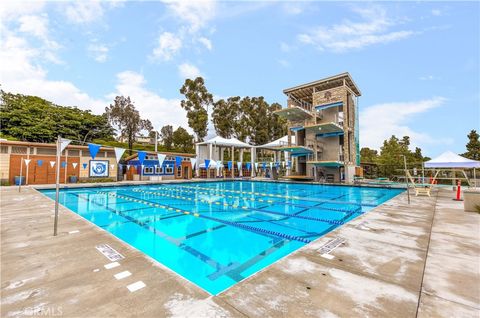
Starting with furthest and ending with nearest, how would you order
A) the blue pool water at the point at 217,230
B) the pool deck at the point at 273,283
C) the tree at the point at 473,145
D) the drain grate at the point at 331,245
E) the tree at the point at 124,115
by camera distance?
the tree at the point at 124,115 → the tree at the point at 473,145 → the blue pool water at the point at 217,230 → the drain grate at the point at 331,245 → the pool deck at the point at 273,283

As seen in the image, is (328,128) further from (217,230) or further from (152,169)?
(152,169)

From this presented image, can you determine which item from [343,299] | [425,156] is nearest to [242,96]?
[425,156]

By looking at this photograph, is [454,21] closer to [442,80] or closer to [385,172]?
[442,80]

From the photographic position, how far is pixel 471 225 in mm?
5258

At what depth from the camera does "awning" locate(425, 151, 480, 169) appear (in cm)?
1024

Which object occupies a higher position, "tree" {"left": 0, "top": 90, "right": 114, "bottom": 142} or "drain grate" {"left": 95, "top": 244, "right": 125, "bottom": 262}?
"tree" {"left": 0, "top": 90, "right": 114, "bottom": 142}

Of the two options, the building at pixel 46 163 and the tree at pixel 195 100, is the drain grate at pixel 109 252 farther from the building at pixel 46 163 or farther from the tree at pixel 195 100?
the tree at pixel 195 100

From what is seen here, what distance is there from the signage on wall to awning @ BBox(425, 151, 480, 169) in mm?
26677

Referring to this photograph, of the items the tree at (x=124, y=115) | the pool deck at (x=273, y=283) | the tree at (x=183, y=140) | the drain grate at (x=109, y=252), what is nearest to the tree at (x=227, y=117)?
the tree at (x=183, y=140)

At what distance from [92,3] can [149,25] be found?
367 cm

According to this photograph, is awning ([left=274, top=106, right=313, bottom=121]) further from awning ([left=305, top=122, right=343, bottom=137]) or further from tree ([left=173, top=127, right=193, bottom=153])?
tree ([left=173, top=127, right=193, bottom=153])

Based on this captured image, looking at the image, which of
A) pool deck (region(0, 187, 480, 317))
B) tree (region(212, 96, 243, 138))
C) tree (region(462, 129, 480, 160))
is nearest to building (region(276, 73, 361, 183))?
tree (region(212, 96, 243, 138))

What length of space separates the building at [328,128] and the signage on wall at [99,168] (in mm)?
19191

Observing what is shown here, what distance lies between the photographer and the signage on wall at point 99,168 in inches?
813
